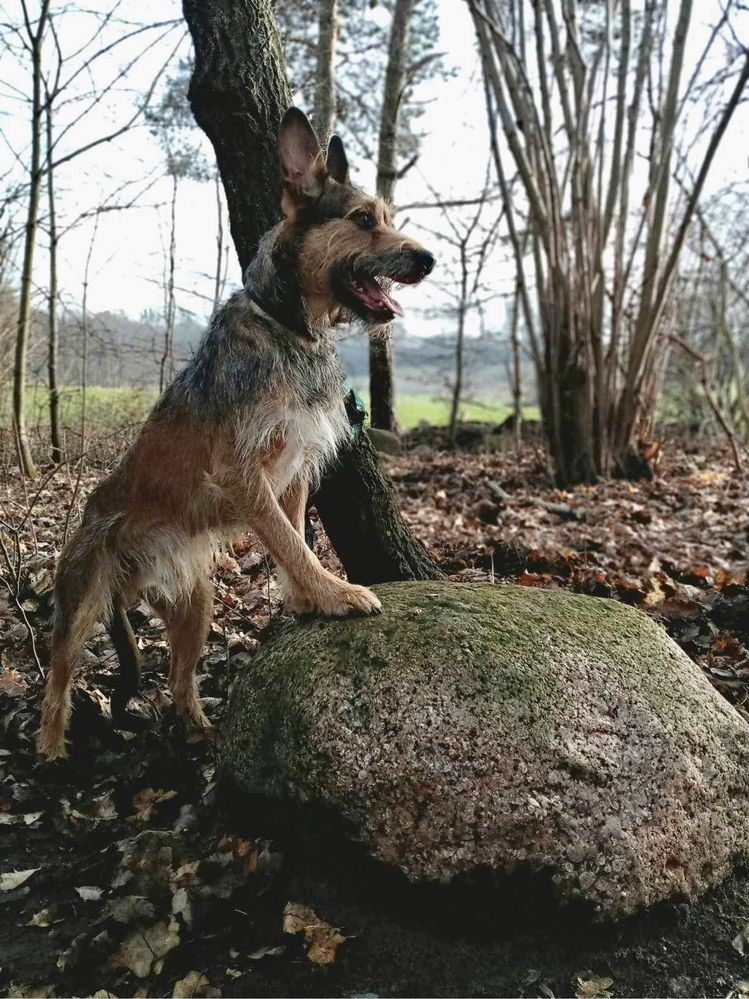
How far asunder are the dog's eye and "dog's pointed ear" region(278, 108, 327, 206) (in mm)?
227

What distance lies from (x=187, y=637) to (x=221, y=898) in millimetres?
→ 1493

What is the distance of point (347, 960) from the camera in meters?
2.38

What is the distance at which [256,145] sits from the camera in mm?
3920

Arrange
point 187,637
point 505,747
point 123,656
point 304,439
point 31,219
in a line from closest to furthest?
1. point 505,747
2. point 304,439
3. point 123,656
4. point 187,637
5. point 31,219

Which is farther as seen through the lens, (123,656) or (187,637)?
(187,637)

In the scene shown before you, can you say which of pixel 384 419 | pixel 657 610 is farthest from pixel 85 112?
pixel 657 610

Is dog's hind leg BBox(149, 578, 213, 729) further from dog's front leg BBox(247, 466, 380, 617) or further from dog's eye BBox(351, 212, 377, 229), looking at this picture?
dog's eye BBox(351, 212, 377, 229)

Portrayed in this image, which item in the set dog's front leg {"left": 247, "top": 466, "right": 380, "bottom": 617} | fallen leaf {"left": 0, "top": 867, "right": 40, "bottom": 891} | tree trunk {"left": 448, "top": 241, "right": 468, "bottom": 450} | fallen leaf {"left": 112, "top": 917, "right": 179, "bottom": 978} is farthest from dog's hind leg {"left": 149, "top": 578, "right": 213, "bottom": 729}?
tree trunk {"left": 448, "top": 241, "right": 468, "bottom": 450}

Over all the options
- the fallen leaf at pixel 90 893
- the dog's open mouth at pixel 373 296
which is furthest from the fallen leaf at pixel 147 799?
the dog's open mouth at pixel 373 296

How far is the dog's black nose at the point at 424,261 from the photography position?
3109 mm

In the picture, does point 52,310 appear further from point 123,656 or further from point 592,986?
point 592,986

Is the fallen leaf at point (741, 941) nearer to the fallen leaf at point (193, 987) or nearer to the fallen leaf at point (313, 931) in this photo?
the fallen leaf at point (313, 931)

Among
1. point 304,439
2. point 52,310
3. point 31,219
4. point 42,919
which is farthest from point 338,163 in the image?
point 52,310

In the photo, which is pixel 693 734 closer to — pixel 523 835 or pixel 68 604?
pixel 523 835
